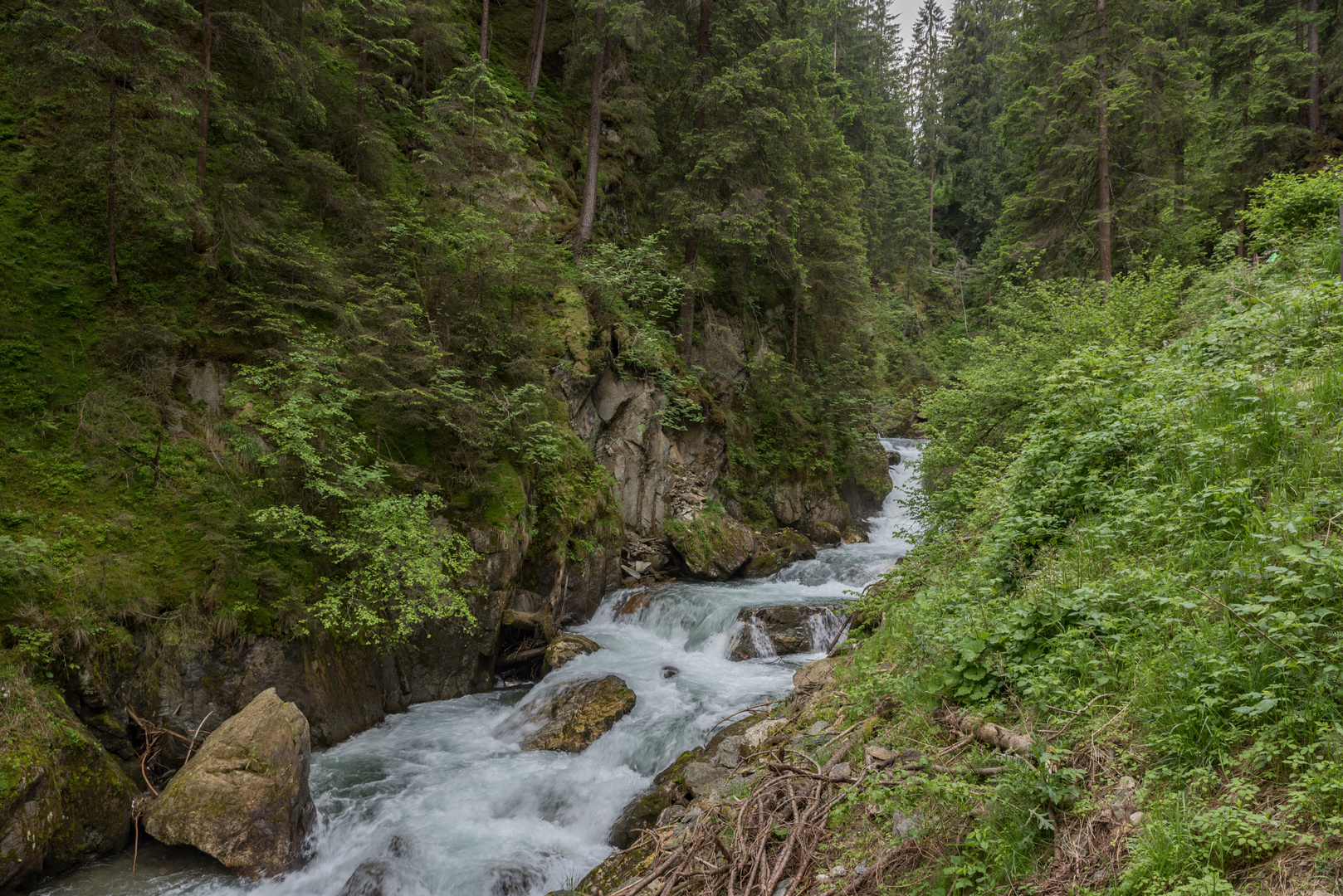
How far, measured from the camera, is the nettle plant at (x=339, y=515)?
7652 mm

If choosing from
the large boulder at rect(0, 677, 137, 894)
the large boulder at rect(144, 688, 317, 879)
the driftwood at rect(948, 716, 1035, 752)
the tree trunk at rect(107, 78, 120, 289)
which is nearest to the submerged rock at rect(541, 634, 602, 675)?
the large boulder at rect(144, 688, 317, 879)

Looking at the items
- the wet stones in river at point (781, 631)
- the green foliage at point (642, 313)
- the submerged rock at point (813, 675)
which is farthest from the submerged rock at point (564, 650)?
the green foliage at point (642, 313)

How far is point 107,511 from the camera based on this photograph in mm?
6918

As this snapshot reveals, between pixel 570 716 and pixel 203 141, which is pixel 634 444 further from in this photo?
pixel 203 141

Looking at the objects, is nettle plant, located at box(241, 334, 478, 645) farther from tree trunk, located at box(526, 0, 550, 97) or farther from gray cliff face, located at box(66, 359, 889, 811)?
tree trunk, located at box(526, 0, 550, 97)

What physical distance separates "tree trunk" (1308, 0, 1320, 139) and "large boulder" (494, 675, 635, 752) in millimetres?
27908

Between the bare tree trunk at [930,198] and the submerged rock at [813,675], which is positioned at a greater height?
the bare tree trunk at [930,198]

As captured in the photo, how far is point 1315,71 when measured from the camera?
19406mm

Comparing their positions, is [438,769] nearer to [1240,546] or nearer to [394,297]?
[394,297]

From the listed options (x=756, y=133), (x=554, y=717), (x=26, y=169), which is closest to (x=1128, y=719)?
(x=554, y=717)

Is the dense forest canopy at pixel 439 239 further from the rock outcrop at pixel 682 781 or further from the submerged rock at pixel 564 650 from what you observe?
the rock outcrop at pixel 682 781

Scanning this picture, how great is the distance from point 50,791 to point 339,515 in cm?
380

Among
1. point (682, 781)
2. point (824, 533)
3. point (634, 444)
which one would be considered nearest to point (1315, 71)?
point (824, 533)

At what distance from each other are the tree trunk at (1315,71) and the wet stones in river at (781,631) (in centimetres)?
2380
